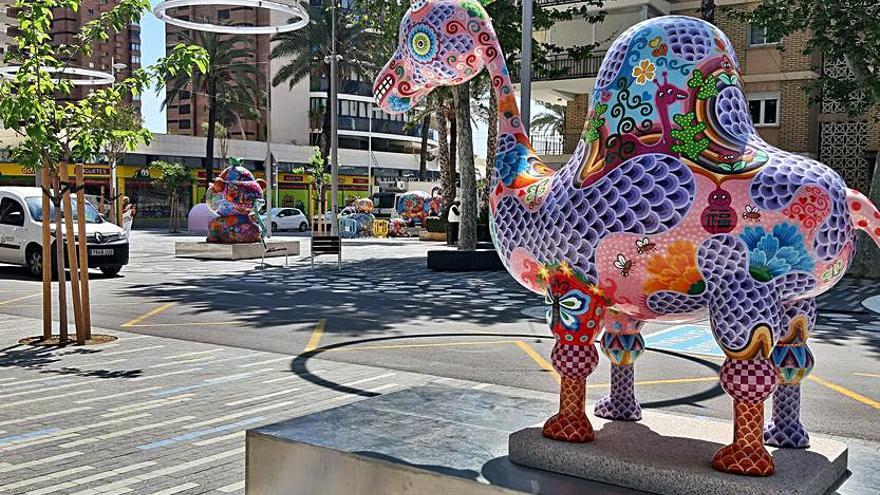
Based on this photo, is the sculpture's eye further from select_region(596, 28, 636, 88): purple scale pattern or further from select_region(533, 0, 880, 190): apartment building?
select_region(533, 0, 880, 190): apartment building

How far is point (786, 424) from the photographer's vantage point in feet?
13.2

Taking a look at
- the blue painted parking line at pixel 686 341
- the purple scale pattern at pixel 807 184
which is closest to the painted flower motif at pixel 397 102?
the purple scale pattern at pixel 807 184

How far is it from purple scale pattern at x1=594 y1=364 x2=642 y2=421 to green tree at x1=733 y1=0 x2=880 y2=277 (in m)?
14.2

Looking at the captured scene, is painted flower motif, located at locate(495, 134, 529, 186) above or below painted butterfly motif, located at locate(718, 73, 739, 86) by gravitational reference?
below

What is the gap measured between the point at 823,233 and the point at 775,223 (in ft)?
0.69

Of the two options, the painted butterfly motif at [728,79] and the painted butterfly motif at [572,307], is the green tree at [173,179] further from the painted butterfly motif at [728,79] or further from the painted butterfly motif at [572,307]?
the painted butterfly motif at [728,79]

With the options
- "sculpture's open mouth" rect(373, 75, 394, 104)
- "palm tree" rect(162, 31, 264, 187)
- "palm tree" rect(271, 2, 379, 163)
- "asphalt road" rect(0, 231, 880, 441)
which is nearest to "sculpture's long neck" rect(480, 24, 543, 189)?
"sculpture's open mouth" rect(373, 75, 394, 104)

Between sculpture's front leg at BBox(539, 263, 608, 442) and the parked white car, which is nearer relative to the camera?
sculpture's front leg at BBox(539, 263, 608, 442)

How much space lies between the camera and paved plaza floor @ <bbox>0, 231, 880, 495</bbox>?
17.4 feet

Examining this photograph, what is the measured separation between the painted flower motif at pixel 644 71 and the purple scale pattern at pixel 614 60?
0.32ft

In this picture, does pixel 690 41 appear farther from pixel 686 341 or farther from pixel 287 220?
pixel 287 220

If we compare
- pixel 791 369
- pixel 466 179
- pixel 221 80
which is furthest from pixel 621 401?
pixel 221 80

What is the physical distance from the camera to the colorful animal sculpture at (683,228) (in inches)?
138

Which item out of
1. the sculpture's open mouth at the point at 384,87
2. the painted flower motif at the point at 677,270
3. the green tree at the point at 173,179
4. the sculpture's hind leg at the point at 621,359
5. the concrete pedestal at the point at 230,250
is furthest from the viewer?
the green tree at the point at 173,179
